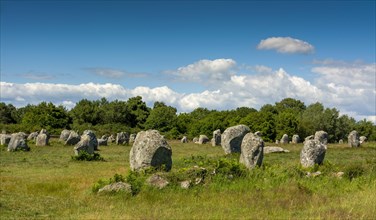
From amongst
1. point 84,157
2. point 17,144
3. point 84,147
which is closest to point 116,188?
point 84,157

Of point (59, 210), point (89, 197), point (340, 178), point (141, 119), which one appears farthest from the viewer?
point (141, 119)

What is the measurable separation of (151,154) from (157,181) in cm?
525

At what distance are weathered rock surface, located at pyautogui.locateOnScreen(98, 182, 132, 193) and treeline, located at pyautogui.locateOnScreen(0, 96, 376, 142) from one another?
6525 cm

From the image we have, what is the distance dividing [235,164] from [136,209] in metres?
7.38

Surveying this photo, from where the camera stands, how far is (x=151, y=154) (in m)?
25.6

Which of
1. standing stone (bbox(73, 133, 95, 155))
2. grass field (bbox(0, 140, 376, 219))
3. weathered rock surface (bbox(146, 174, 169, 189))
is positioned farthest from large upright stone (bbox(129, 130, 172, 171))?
standing stone (bbox(73, 133, 95, 155))

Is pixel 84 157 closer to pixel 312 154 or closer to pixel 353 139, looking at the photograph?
pixel 312 154

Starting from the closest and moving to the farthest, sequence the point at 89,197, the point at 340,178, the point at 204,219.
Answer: the point at 204,219, the point at 89,197, the point at 340,178

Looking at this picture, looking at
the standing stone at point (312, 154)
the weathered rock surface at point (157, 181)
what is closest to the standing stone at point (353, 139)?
the standing stone at point (312, 154)

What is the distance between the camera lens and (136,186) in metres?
19.9

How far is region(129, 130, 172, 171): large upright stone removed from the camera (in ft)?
84.0

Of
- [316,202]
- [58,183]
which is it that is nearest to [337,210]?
[316,202]

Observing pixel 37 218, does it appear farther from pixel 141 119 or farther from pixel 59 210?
pixel 141 119

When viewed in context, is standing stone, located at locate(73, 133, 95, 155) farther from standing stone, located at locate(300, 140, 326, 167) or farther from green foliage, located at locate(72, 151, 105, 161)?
standing stone, located at locate(300, 140, 326, 167)
